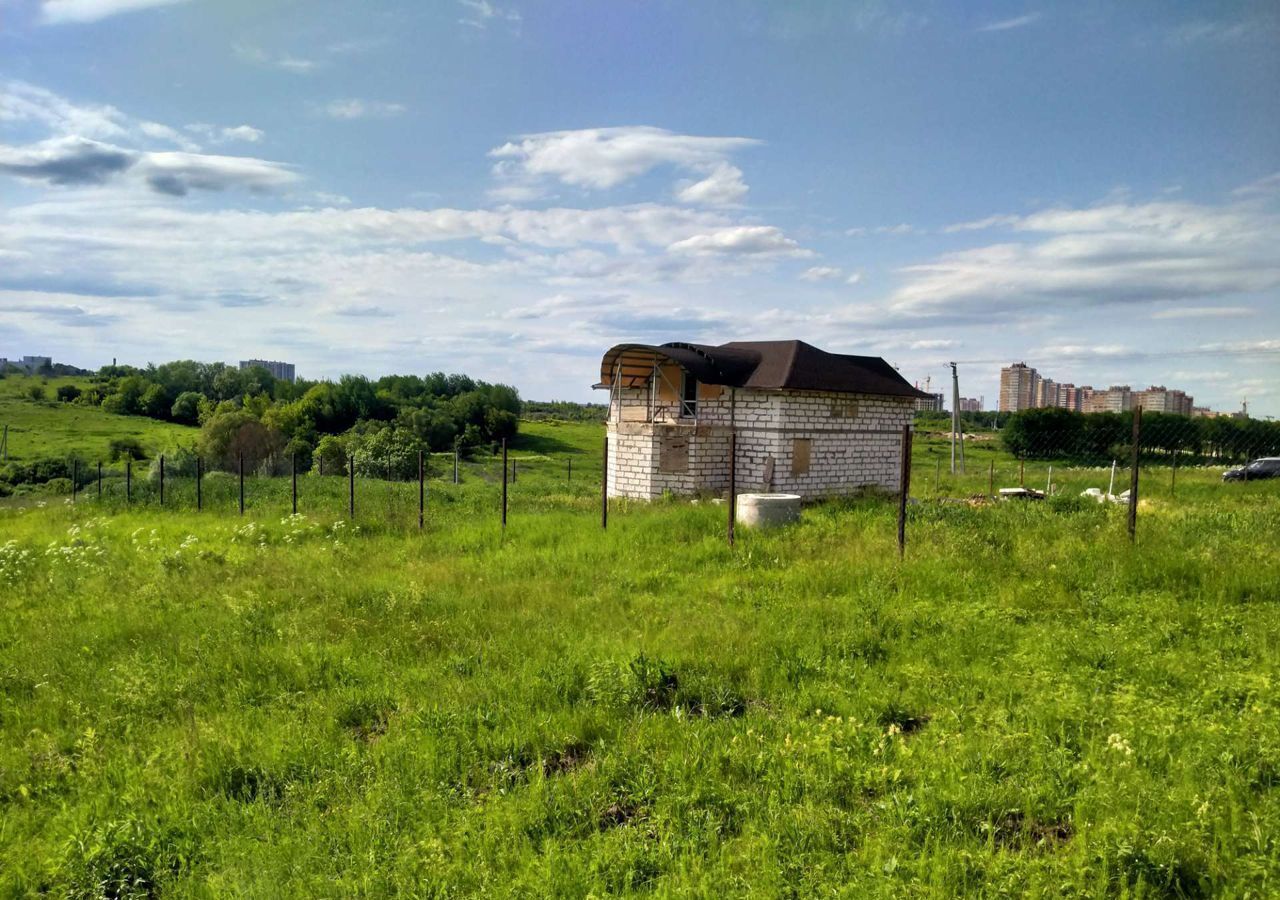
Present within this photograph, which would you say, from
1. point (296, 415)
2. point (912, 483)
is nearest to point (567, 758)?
point (912, 483)

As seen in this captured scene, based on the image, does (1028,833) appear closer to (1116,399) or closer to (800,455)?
(800,455)

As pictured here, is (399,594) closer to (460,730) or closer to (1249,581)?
(460,730)

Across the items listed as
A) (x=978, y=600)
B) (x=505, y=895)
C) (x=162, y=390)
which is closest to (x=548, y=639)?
(x=505, y=895)

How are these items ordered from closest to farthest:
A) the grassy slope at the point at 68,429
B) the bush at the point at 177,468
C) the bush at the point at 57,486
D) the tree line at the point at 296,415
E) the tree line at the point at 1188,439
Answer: the tree line at the point at 1188,439
the bush at the point at 177,468
the bush at the point at 57,486
the tree line at the point at 296,415
the grassy slope at the point at 68,429

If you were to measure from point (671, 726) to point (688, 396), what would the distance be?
17.7m

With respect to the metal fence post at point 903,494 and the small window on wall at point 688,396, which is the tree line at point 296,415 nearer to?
the small window on wall at point 688,396

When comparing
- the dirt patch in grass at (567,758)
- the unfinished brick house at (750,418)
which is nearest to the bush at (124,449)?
the unfinished brick house at (750,418)

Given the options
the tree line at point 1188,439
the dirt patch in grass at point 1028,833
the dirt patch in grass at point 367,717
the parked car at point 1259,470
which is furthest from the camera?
the parked car at point 1259,470

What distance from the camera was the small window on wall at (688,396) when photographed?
22.2 meters

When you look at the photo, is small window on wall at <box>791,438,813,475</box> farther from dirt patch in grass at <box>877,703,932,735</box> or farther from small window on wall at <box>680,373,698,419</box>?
dirt patch in grass at <box>877,703,932,735</box>

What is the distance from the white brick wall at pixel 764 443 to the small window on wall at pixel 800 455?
123mm

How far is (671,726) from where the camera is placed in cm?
534

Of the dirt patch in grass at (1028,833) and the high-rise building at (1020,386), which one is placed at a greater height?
the high-rise building at (1020,386)

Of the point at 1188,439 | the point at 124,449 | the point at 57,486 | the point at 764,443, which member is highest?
the point at 1188,439
